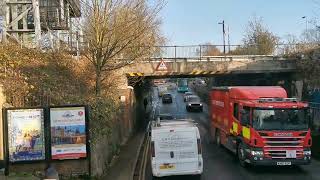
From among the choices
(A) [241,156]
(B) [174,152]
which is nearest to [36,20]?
(B) [174,152]

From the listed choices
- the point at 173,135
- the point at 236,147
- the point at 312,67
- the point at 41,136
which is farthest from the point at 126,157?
the point at 312,67

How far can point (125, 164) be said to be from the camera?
21.9m

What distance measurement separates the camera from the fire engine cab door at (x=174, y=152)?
17.7 meters

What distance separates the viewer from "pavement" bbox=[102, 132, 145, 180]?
1881 centimetres

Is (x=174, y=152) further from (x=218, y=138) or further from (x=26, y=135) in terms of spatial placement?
(x=218, y=138)

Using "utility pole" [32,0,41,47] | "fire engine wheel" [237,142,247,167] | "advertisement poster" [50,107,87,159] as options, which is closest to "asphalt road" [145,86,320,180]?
"fire engine wheel" [237,142,247,167]

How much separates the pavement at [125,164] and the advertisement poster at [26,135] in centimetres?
314

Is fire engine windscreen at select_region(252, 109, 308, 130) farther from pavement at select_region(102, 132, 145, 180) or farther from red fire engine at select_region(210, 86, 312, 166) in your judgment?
pavement at select_region(102, 132, 145, 180)

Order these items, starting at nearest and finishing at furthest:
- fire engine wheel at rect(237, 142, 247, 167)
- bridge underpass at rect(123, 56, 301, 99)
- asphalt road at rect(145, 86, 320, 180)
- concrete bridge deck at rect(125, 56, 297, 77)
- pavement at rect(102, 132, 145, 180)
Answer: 1. pavement at rect(102, 132, 145, 180)
2. asphalt road at rect(145, 86, 320, 180)
3. fire engine wheel at rect(237, 142, 247, 167)
4. bridge underpass at rect(123, 56, 301, 99)
5. concrete bridge deck at rect(125, 56, 297, 77)

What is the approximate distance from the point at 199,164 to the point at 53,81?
7237 mm

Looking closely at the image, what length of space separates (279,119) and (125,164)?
652 centimetres

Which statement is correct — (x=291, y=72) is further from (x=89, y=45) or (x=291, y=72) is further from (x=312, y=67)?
(x=89, y=45)

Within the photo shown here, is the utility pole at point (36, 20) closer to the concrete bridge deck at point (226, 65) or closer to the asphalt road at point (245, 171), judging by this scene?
the asphalt road at point (245, 171)

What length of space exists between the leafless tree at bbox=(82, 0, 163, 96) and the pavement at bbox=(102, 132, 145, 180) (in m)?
3.37
